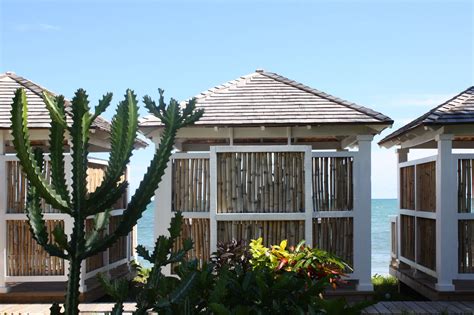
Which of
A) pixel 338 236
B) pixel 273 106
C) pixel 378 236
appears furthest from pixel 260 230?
pixel 378 236

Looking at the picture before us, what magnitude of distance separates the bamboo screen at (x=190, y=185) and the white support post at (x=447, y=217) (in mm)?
4042

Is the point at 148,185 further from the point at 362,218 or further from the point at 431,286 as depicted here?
A: the point at 431,286

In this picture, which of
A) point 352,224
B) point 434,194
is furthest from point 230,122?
point 434,194

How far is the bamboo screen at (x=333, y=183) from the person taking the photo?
11977 mm

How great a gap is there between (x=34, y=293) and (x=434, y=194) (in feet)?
24.0

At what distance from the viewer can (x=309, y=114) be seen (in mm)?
12297

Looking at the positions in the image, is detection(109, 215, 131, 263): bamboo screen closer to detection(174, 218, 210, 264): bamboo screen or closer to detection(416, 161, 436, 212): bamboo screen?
detection(174, 218, 210, 264): bamboo screen

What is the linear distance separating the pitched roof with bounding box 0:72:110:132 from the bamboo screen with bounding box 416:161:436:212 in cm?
606

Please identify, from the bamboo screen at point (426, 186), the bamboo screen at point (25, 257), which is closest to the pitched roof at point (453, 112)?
the bamboo screen at point (426, 186)

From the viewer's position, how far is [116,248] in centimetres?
1447

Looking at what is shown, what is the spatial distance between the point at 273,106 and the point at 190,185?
2.14 m

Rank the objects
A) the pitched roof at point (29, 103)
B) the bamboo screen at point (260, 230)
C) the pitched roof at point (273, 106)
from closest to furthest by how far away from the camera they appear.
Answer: the bamboo screen at point (260, 230)
the pitched roof at point (273, 106)
the pitched roof at point (29, 103)

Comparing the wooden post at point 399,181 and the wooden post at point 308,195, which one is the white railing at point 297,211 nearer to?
the wooden post at point 308,195

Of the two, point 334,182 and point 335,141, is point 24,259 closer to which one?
point 334,182
